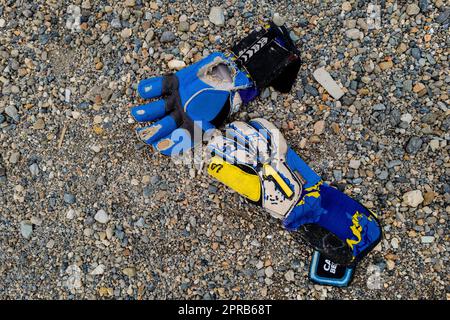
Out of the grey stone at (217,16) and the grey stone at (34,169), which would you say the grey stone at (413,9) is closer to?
the grey stone at (217,16)

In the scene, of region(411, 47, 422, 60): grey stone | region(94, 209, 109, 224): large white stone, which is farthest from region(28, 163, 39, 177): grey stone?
→ region(411, 47, 422, 60): grey stone

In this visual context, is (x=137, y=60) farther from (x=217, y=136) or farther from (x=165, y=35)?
(x=217, y=136)

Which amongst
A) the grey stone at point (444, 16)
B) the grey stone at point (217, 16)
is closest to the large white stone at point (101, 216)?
the grey stone at point (217, 16)

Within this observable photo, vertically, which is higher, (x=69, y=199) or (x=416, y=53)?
(x=416, y=53)

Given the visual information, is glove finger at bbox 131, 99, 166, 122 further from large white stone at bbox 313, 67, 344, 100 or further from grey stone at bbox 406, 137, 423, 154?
grey stone at bbox 406, 137, 423, 154

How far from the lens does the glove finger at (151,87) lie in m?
3.24

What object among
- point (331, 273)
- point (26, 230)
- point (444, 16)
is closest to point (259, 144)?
point (331, 273)

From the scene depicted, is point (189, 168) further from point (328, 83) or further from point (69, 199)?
A: point (328, 83)

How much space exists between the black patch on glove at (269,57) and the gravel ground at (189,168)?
115mm

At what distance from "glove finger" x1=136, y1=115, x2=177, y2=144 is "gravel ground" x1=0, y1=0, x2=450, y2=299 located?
18 cm

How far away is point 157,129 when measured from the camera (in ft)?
10.6

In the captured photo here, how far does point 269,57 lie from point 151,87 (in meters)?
0.85

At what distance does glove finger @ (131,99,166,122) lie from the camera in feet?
10.6

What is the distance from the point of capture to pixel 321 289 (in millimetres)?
3182
